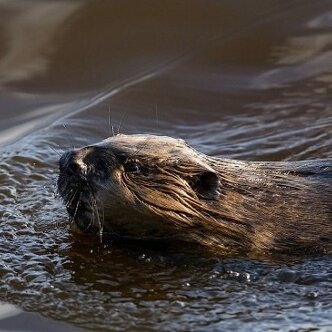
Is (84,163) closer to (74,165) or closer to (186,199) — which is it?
(74,165)

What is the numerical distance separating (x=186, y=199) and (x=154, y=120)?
2377 millimetres

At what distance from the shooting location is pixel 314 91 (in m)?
8.01

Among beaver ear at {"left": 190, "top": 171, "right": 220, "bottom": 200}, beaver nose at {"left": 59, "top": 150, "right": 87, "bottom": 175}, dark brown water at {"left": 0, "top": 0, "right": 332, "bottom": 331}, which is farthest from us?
beaver ear at {"left": 190, "top": 171, "right": 220, "bottom": 200}

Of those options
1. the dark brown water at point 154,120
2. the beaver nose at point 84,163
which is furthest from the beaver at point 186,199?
the dark brown water at point 154,120

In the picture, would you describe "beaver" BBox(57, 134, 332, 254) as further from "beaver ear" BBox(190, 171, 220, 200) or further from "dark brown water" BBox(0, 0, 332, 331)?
"dark brown water" BBox(0, 0, 332, 331)

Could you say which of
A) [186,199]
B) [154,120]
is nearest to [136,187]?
[186,199]

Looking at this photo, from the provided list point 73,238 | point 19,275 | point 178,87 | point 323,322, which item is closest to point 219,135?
point 178,87

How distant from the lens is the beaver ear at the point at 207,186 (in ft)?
18.1

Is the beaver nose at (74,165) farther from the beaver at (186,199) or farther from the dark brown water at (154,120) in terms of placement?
the dark brown water at (154,120)

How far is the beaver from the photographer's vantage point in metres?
5.35

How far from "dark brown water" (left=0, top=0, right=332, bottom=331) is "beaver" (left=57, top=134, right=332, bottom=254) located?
14 cm

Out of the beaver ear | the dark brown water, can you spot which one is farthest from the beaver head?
the dark brown water

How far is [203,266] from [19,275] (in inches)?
34.8

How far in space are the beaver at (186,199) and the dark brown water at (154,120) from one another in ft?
0.45
